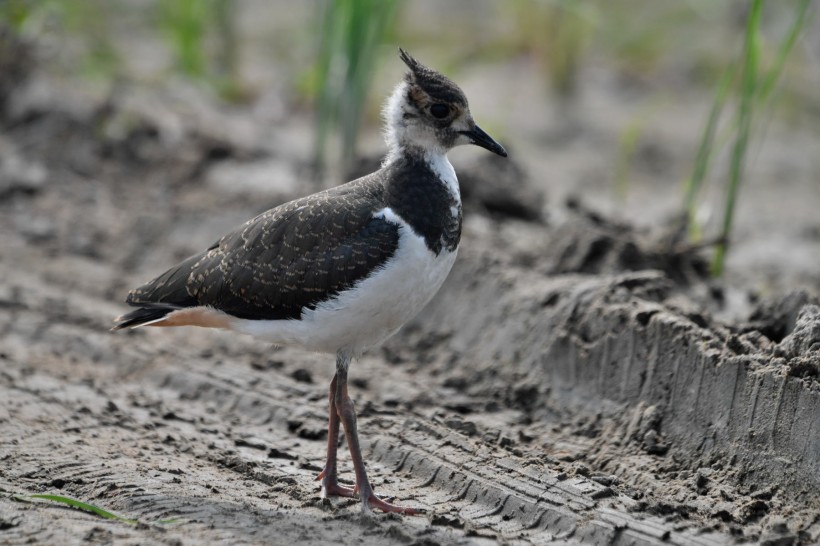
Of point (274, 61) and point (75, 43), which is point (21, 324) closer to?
point (75, 43)

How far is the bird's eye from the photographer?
18.0 feet

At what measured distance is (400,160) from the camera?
545 centimetres

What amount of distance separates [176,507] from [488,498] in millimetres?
1370

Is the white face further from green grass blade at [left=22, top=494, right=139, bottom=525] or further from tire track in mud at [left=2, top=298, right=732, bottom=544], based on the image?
green grass blade at [left=22, top=494, right=139, bottom=525]

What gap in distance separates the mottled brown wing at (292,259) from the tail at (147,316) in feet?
0.10

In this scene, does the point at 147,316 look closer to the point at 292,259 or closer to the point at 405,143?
the point at 292,259

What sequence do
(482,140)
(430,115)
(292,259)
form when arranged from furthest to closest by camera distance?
(482,140)
(430,115)
(292,259)

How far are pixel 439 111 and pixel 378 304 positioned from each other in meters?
1.10

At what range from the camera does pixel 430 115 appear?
5488 mm

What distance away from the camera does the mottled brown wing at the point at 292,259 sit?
514 centimetres

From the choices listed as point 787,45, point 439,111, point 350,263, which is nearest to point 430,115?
point 439,111

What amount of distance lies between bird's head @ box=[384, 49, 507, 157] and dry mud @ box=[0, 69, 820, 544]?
4.43ft

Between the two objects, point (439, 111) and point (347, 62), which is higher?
point (347, 62)

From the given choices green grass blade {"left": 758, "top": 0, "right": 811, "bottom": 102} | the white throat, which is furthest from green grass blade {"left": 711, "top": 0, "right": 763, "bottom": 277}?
the white throat
